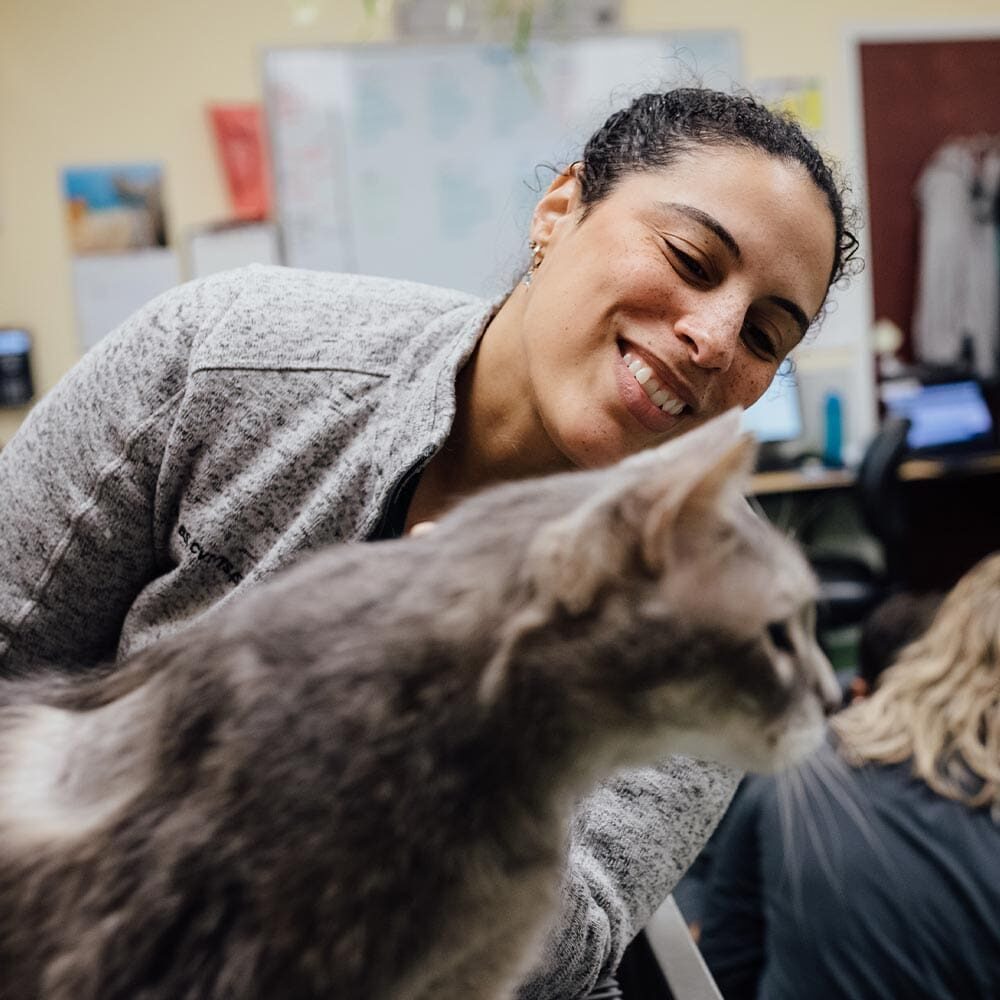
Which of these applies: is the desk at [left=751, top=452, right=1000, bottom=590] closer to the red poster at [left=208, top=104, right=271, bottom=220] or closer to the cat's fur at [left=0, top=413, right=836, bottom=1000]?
the red poster at [left=208, top=104, right=271, bottom=220]

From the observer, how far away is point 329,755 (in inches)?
15.1

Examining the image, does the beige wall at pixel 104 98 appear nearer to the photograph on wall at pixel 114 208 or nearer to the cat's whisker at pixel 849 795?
the photograph on wall at pixel 114 208

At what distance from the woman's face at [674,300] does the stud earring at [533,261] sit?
0.32 ft

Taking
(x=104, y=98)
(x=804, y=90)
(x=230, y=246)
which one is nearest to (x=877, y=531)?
(x=804, y=90)

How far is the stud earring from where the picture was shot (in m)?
0.93

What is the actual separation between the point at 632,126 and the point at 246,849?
2.44 ft

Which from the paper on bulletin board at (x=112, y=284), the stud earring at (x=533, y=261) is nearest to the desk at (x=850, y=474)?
the paper on bulletin board at (x=112, y=284)

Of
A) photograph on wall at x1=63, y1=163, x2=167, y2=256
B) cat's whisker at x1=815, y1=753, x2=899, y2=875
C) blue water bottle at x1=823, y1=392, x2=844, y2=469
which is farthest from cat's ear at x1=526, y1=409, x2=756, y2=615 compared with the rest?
blue water bottle at x1=823, y1=392, x2=844, y2=469

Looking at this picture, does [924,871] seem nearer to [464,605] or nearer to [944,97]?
[464,605]

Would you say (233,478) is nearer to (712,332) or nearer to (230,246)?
(712,332)

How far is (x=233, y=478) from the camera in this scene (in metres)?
0.79

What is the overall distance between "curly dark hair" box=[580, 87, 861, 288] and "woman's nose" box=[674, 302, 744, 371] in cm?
16

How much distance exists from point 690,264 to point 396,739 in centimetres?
50

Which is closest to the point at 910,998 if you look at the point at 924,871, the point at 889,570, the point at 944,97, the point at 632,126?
the point at 924,871
